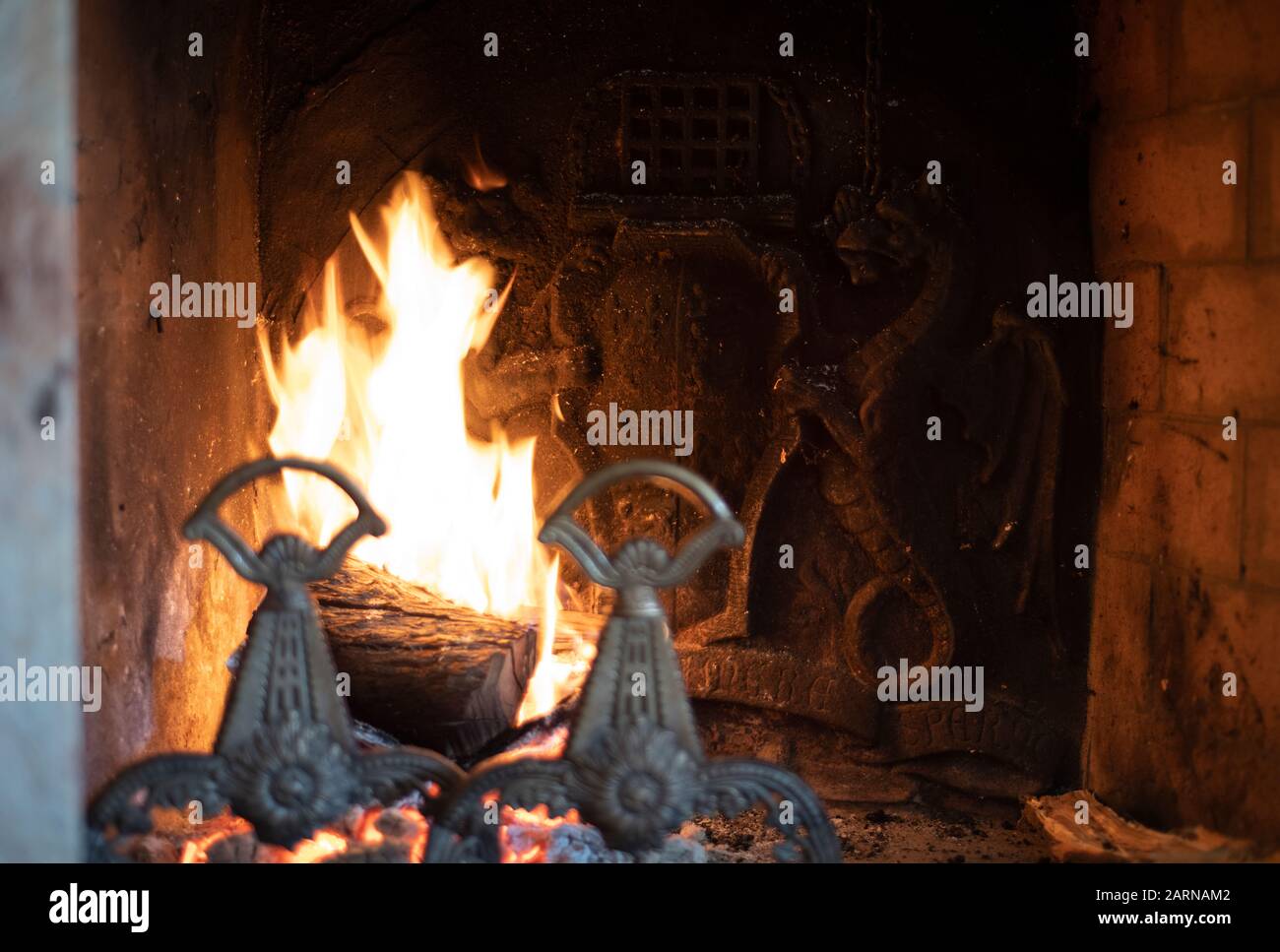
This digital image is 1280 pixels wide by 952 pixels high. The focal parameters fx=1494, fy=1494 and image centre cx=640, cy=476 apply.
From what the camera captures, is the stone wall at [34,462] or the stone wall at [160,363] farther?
the stone wall at [160,363]

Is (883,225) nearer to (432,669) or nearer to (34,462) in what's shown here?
(432,669)

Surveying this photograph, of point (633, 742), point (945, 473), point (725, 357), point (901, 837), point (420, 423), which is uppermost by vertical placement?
point (725, 357)

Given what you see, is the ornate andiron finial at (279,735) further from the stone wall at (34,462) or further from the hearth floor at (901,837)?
the hearth floor at (901,837)

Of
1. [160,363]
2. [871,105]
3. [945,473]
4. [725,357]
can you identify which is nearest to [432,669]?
[160,363]

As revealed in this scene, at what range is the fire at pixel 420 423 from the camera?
3.03 meters

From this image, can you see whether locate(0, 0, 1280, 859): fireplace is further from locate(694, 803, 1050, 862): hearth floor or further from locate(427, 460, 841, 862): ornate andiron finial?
locate(427, 460, 841, 862): ornate andiron finial

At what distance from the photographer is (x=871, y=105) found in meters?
2.91

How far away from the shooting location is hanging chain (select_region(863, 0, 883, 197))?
9.51ft

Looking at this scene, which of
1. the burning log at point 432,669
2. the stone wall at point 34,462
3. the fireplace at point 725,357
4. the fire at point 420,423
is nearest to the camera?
the stone wall at point 34,462

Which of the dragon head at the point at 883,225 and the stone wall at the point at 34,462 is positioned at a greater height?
the dragon head at the point at 883,225

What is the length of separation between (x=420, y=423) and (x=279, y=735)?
1.12 meters

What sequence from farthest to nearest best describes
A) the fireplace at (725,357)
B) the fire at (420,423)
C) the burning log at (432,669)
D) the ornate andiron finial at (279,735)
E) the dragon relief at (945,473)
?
1. the fire at (420,423)
2. the dragon relief at (945,473)
3. the fireplace at (725,357)
4. the burning log at (432,669)
5. the ornate andiron finial at (279,735)

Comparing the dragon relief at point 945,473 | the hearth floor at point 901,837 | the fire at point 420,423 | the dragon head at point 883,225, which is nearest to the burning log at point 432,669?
the fire at point 420,423
